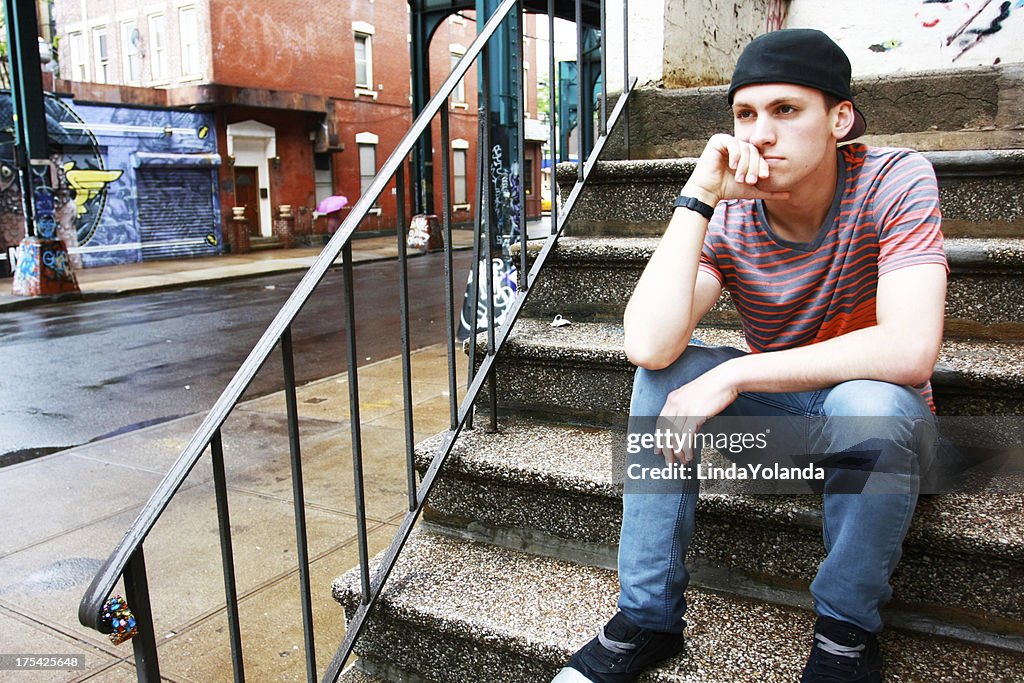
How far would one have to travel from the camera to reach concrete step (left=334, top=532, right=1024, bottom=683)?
163 cm

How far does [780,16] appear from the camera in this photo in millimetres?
4305

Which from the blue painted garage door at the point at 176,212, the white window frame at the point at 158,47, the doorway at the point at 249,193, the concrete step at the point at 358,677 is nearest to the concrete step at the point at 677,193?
the concrete step at the point at 358,677

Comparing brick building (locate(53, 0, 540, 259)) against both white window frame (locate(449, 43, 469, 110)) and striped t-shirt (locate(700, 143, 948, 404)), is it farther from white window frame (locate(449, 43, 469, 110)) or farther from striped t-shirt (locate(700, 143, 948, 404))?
striped t-shirt (locate(700, 143, 948, 404))

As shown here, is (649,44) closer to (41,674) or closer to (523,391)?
(523,391)

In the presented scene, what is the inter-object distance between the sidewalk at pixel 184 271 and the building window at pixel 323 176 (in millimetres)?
2017

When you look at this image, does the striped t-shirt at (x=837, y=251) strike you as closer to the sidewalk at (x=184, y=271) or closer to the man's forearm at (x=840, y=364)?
the man's forearm at (x=840, y=364)

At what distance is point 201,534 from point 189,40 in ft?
63.5

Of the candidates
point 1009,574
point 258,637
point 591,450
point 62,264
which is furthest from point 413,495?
point 62,264

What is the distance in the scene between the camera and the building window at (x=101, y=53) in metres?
21.5

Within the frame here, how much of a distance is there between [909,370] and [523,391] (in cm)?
118

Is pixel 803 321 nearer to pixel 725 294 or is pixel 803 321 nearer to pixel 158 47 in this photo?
pixel 725 294

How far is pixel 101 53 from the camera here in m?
21.7

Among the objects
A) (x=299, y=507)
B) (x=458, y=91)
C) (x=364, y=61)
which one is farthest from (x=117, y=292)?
(x=458, y=91)

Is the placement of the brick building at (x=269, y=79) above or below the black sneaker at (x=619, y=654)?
above
